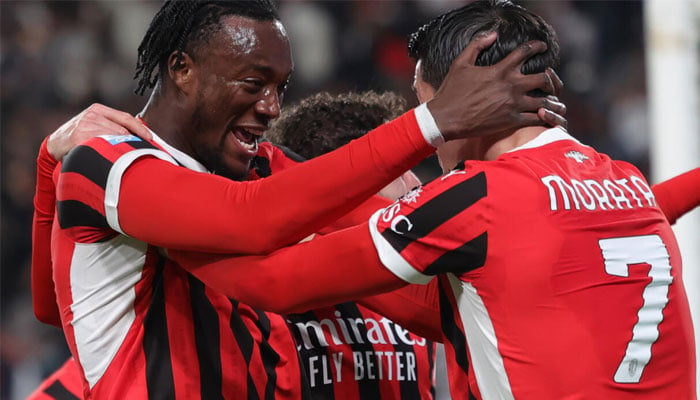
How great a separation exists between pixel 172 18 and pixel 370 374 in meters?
1.14

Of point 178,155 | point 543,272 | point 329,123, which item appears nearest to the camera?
point 543,272

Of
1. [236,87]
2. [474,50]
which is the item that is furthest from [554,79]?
[236,87]

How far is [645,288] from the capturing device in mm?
2145

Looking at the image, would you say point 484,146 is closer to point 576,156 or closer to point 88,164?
point 576,156

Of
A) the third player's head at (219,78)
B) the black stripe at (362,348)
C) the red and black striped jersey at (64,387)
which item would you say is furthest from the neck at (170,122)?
the red and black striped jersey at (64,387)

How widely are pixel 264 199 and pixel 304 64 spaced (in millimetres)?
5560

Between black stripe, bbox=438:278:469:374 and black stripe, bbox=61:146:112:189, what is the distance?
2.69 ft

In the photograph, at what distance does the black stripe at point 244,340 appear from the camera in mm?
2500

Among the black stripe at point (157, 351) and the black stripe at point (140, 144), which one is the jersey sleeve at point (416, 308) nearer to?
the black stripe at point (157, 351)

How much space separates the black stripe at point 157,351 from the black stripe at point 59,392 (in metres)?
1.05

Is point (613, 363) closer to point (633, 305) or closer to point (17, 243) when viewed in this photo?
point (633, 305)

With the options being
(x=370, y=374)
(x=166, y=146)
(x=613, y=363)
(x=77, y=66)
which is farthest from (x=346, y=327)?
(x=77, y=66)

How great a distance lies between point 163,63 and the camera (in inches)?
103

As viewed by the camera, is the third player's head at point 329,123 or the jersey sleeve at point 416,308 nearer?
the jersey sleeve at point 416,308
